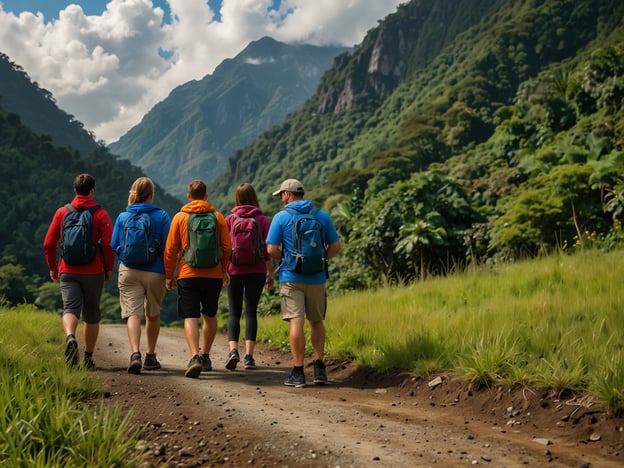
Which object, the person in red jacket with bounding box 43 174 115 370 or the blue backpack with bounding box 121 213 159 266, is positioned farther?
the person in red jacket with bounding box 43 174 115 370

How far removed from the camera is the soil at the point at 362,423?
10.8 ft

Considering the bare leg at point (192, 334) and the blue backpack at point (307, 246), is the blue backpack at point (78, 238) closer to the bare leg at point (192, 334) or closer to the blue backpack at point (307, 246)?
the bare leg at point (192, 334)

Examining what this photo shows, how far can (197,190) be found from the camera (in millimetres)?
6016

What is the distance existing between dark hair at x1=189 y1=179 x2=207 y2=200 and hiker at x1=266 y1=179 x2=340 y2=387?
0.89 metres

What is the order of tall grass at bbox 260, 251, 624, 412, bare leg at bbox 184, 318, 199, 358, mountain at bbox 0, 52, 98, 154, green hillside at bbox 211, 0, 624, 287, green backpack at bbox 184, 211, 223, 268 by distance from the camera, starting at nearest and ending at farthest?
tall grass at bbox 260, 251, 624, 412, green backpack at bbox 184, 211, 223, 268, bare leg at bbox 184, 318, 199, 358, green hillside at bbox 211, 0, 624, 287, mountain at bbox 0, 52, 98, 154

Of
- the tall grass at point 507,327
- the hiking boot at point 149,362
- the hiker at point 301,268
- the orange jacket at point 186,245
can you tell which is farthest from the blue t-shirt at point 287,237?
the hiking boot at point 149,362

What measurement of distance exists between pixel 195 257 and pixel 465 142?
73.6m

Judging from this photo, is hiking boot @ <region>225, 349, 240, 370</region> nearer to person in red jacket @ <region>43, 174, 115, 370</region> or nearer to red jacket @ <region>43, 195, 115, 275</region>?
person in red jacket @ <region>43, 174, 115, 370</region>

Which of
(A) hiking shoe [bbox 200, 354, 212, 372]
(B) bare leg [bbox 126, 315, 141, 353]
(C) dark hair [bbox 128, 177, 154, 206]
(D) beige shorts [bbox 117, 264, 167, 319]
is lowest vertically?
(A) hiking shoe [bbox 200, 354, 212, 372]

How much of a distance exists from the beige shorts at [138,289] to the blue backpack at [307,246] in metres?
1.51

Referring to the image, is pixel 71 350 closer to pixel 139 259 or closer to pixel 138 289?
pixel 138 289

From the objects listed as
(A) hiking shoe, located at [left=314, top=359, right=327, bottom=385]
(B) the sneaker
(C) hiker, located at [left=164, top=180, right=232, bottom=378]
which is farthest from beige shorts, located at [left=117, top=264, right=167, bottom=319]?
(A) hiking shoe, located at [left=314, top=359, right=327, bottom=385]

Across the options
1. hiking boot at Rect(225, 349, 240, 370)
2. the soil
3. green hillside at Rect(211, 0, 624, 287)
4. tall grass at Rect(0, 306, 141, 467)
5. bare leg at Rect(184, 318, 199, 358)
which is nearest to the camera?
tall grass at Rect(0, 306, 141, 467)

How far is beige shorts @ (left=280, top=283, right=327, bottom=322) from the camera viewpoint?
563cm
